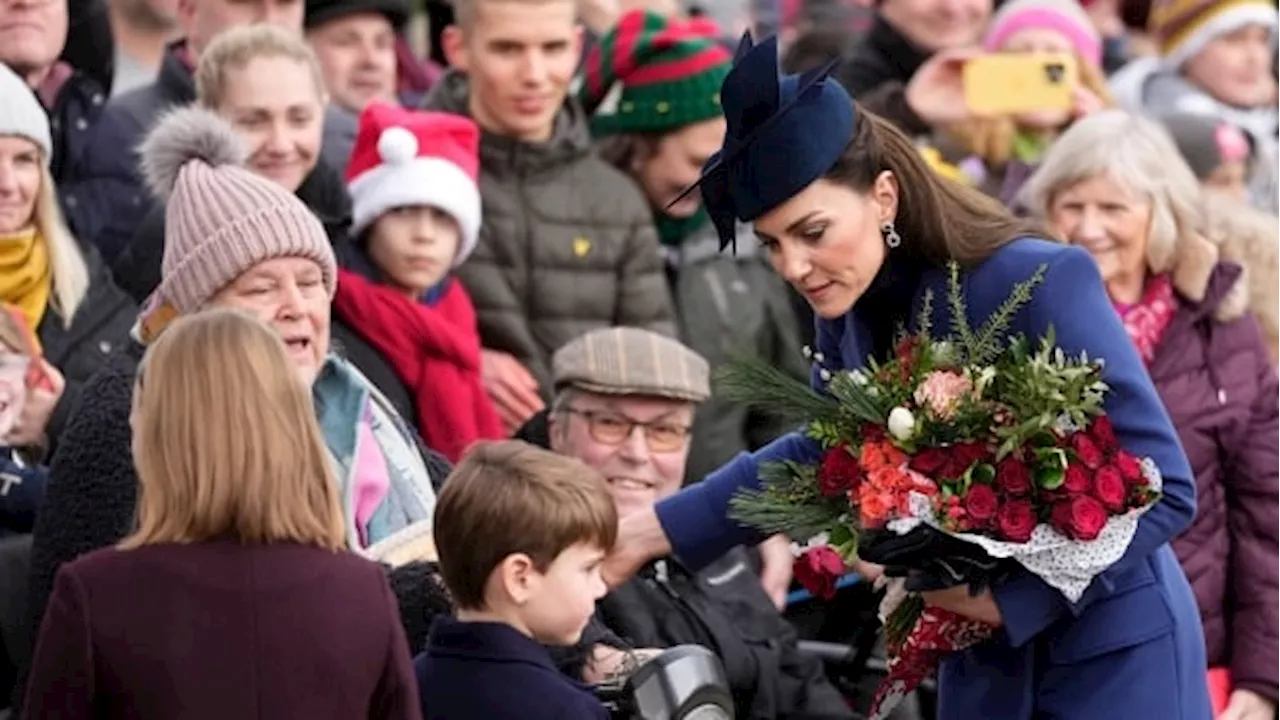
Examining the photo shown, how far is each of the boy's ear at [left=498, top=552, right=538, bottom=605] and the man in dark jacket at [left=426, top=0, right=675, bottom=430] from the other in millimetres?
2329

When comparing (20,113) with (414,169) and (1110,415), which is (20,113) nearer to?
(414,169)

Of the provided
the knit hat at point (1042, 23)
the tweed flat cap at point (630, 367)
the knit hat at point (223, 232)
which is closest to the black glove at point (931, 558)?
the knit hat at point (223, 232)

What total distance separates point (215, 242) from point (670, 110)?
2824mm

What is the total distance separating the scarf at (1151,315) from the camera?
7.86 metres

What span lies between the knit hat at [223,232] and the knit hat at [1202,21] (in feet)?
19.2

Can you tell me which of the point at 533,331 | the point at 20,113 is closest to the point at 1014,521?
the point at 20,113

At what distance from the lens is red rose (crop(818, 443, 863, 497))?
576 centimetres

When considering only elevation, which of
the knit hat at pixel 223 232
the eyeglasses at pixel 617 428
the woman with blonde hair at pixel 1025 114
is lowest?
the woman with blonde hair at pixel 1025 114

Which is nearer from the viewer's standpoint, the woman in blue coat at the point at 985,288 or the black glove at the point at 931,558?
the black glove at the point at 931,558

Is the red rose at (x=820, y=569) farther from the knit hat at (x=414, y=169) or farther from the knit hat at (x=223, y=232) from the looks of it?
the knit hat at (x=414, y=169)

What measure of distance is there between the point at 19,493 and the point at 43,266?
0.83 metres

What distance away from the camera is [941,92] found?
34.0ft

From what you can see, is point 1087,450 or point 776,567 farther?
point 776,567

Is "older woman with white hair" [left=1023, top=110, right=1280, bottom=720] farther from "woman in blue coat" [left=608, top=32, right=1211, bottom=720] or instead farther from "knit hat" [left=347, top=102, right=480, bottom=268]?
"woman in blue coat" [left=608, top=32, right=1211, bottom=720]
